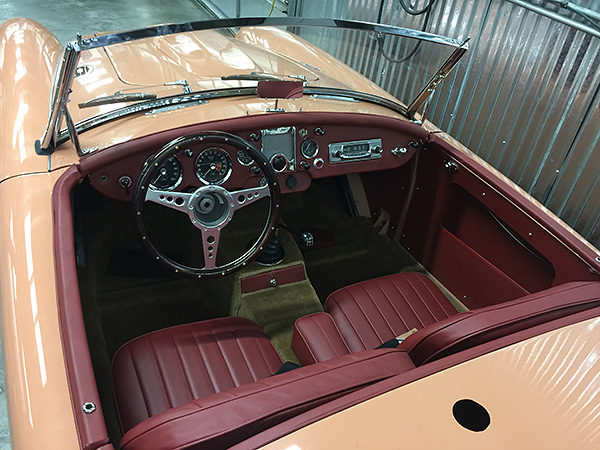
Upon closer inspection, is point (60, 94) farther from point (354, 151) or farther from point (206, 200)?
point (354, 151)

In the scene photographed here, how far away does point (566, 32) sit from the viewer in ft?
9.45

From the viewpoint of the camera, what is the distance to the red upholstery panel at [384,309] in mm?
2051

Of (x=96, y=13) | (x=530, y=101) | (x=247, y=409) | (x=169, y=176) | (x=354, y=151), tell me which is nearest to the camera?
(x=247, y=409)

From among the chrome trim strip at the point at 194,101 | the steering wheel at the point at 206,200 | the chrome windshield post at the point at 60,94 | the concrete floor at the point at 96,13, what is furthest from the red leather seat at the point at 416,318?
the concrete floor at the point at 96,13

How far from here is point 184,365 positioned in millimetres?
1729

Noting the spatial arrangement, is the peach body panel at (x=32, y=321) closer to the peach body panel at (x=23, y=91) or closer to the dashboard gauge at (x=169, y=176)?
the peach body panel at (x=23, y=91)

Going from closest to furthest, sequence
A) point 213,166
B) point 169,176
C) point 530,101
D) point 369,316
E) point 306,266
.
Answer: point 169,176 → point 213,166 → point 369,316 → point 306,266 → point 530,101

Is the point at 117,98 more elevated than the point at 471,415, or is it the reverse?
the point at 117,98

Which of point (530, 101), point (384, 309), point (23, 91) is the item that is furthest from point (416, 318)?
point (23, 91)

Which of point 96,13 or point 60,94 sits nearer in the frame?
point 60,94

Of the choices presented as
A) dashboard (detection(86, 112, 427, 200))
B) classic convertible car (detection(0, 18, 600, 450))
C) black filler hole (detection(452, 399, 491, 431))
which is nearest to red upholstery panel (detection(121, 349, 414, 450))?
classic convertible car (detection(0, 18, 600, 450))

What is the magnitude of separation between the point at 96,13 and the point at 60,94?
5.71 meters

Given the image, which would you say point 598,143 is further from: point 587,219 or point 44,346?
point 44,346

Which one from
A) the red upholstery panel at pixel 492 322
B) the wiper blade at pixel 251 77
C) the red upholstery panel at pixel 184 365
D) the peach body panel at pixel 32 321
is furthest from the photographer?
the wiper blade at pixel 251 77
